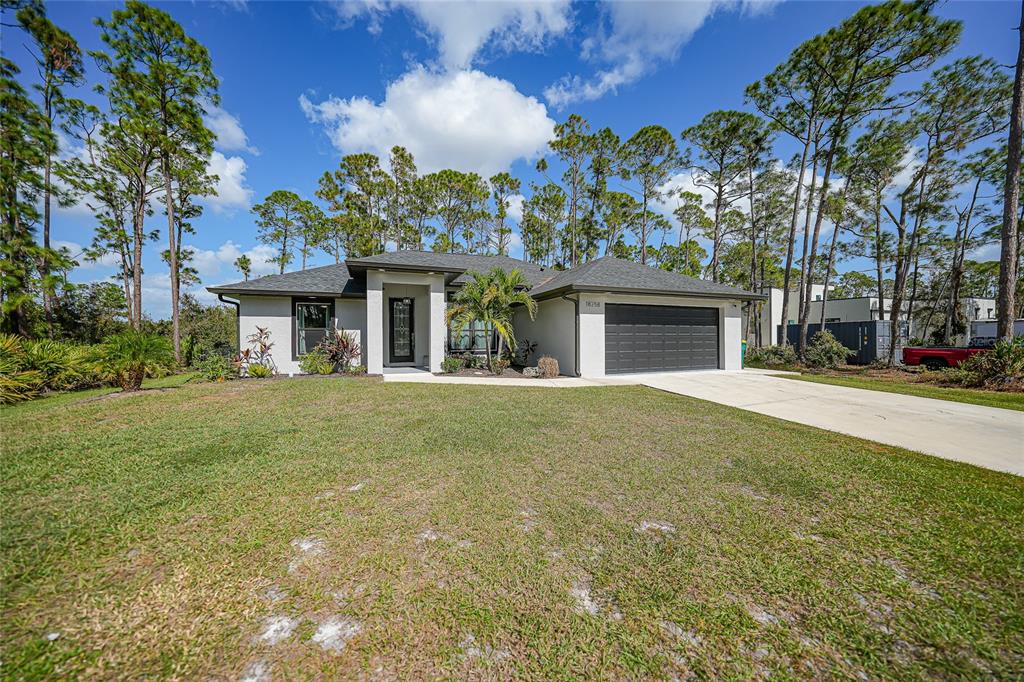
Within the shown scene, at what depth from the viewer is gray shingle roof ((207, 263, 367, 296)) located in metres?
10.7

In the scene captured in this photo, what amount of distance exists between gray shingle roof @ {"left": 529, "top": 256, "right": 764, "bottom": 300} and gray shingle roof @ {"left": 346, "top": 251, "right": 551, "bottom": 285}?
2.58 meters

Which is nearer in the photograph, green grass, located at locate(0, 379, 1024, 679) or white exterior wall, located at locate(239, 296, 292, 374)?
green grass, located at locate(0, 379, 1024, 679)

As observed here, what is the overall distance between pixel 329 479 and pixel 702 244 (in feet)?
115

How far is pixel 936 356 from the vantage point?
12.7 m

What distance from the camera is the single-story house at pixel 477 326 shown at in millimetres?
11000

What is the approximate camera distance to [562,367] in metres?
11.8

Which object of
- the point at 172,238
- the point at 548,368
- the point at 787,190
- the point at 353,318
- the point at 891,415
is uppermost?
the point at 787,190

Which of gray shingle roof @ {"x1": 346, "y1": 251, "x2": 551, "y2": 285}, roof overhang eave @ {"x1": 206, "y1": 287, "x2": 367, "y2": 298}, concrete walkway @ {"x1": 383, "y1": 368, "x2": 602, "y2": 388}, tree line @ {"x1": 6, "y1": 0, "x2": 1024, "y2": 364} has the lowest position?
concrete walkway @ {"x1": 383, "y1": 368, "x2": 602, "y2": 388}

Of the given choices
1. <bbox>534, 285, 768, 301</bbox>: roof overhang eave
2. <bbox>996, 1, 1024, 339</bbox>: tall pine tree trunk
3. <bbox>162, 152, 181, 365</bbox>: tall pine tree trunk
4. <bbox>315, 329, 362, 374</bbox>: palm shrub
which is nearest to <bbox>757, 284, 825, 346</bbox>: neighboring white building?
<bbox>996, 1, 1024, 339</bbox>: tall pine tree trunk

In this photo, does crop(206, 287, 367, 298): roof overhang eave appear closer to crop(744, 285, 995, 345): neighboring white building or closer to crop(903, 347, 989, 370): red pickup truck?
crop(903, 347, 989, 370): red pickup truck

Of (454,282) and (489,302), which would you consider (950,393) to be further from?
(454,282)

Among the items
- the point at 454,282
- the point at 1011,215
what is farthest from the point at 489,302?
the point at 1011,215

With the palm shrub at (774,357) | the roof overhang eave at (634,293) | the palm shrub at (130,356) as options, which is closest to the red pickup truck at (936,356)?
the palm shrub at (774,357)

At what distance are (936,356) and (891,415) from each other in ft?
36.0
